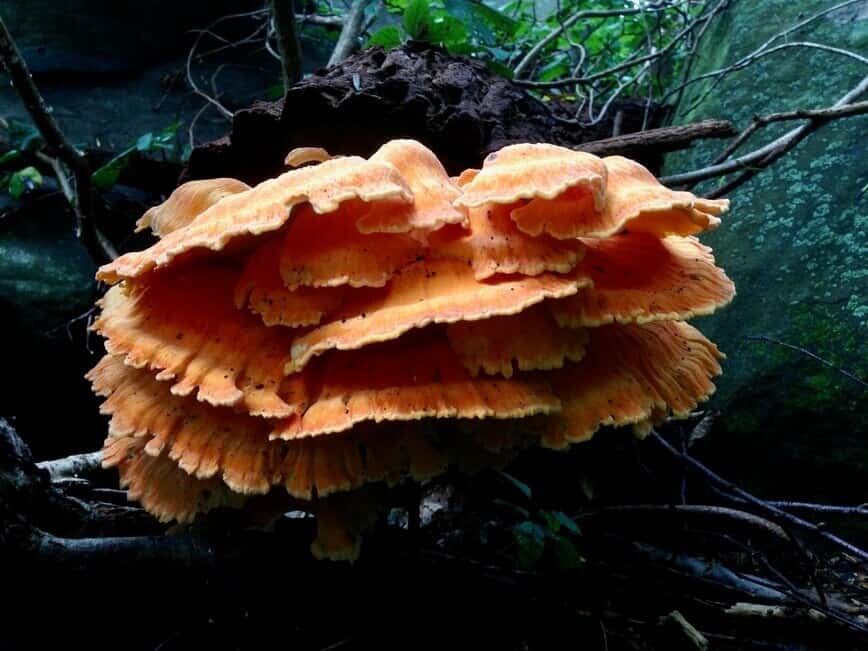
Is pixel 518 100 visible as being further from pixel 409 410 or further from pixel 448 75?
pixel 409 410

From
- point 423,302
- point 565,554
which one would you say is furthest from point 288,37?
point 565,554

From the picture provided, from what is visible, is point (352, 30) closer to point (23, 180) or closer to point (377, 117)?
point (377, 117)

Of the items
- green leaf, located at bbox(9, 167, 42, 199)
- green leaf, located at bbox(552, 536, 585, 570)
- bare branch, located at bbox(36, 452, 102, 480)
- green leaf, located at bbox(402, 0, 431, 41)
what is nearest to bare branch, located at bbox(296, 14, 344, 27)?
green leaf, located at bbox(402, 0, 431, 41)

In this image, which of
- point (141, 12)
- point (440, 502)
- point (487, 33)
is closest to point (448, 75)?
point (487, 33)

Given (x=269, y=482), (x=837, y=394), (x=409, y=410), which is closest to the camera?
(x=409, y=410)

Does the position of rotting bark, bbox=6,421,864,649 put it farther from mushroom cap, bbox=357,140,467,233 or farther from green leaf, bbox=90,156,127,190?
green leaf, bbox=90,156,127,190
